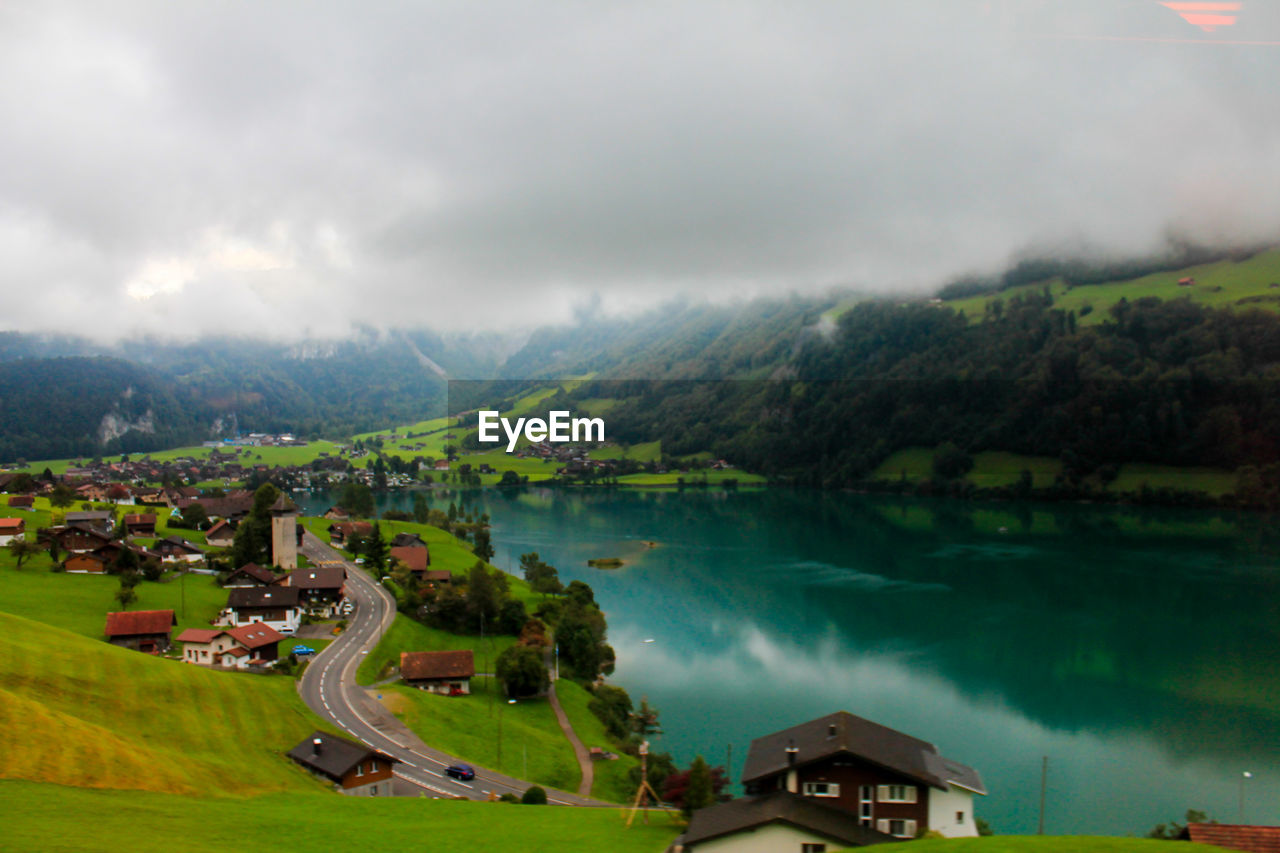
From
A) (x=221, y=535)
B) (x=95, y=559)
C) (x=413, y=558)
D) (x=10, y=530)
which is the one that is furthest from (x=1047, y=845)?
(x=221, y=535)

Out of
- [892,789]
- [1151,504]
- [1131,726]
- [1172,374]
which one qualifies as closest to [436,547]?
[1131,726]

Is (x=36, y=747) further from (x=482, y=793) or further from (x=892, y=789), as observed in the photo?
(x=892, y=789)

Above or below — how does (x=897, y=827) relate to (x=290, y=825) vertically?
below

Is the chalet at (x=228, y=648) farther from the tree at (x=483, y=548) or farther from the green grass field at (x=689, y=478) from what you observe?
the green grass field at (x=689, y=478)

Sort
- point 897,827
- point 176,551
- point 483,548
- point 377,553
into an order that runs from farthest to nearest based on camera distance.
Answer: point 483,548 < point 377,553 < point 176,551 < point 897,827

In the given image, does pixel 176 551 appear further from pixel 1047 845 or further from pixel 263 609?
pixel 1047 845

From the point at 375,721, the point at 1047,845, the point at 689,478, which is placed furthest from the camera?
the point at 689,478
